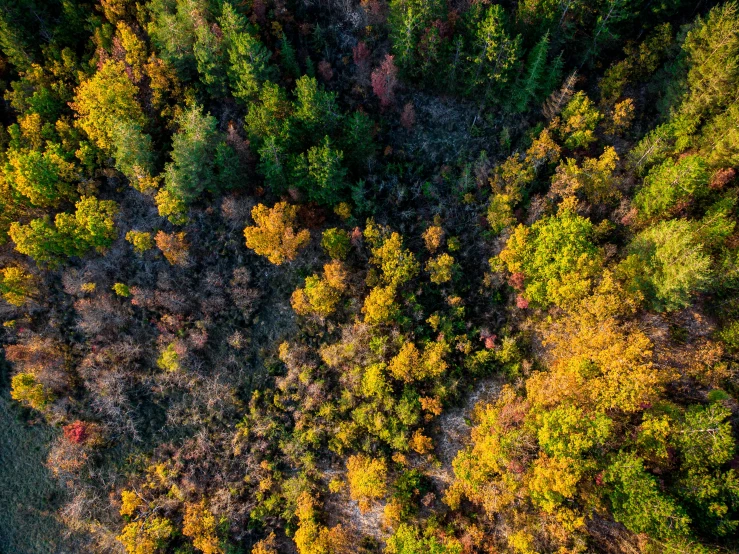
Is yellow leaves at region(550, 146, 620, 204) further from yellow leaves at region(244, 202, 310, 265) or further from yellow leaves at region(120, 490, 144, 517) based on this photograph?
yellow leaves at region(120, 490, 144, 517)

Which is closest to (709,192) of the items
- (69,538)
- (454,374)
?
(454,374)

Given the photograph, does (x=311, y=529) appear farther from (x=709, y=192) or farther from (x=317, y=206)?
(x=709, y=192)

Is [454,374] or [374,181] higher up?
[374,181]

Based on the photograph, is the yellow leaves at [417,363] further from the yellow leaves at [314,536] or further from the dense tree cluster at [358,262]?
the yellow leaves at [314,536]

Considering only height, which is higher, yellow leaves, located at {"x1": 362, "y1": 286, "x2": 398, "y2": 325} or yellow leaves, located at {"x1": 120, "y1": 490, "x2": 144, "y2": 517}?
yellow leaves, located at {"x1": 362, "y1": 286, "x2": 398, "y2": 325}

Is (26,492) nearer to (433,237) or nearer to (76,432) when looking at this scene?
(76,432)

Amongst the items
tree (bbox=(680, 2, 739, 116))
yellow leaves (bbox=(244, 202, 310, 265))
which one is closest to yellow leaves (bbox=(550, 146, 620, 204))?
tree (bbox=(680, 2, 739, 116))
